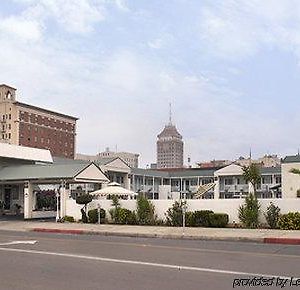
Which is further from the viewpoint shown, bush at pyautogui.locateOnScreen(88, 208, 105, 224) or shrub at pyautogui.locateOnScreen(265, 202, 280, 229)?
bush at pyautogui.locateOnScreen(88, 208, 105, 224)

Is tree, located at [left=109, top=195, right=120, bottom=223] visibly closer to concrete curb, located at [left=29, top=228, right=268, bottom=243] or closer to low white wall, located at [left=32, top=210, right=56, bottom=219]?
concrete curb, located at [left=29, top=228, right=268, bottom=243]

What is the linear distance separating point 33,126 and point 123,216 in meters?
130

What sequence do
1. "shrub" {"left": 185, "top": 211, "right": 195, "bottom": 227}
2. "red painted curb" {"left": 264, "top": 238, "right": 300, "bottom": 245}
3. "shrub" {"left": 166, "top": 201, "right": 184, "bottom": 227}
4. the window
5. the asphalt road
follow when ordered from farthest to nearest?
the window
"shrub" {"left": 166, "top": 201, "right": 184, "bottom": 227}
"shrub" {"left": 185, "top": 211, "right": 195, "bottom": 227}
"red painted curb" {"left": 264, "top": 238, "right": 300, "bottom": 245}
the asphalt road

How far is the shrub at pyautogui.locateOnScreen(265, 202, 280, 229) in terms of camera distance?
2486 cm

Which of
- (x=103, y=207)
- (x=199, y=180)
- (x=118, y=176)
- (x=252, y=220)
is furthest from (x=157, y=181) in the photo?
(x=252, y=220)

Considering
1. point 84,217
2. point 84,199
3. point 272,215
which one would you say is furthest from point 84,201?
point 272,215

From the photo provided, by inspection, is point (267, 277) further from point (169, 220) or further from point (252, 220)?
point (169, 220)

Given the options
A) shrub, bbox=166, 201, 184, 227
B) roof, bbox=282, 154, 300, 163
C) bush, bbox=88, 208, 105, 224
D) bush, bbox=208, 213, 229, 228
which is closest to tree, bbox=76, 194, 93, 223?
bush, bbox=88, 208, 105, 224

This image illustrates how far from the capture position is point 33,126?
155 meters

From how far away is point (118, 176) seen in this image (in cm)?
8100

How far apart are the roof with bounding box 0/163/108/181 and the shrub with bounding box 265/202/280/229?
13.2 m

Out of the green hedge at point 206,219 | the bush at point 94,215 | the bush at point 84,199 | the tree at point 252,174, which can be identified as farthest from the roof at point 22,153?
the tree at point 252,174

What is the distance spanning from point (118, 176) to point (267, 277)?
70.9 m

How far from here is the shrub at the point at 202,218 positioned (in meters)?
26.6
